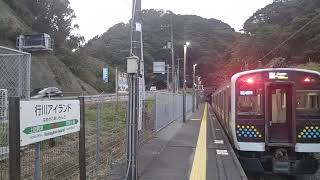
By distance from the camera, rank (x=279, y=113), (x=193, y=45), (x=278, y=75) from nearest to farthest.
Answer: (x=278, y=75), (x=279, y=113), (x=193, y=45)

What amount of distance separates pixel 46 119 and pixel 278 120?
27.9 feet

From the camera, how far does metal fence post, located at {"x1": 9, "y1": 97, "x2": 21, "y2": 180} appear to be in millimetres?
4773

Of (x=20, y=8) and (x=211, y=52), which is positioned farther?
(x=211, y=52)

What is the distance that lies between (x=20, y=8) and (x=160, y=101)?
50.1m

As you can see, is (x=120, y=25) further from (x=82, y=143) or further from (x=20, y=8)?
(x=82, y=143)

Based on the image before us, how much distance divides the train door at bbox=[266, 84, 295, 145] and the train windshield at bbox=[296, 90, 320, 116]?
248mm

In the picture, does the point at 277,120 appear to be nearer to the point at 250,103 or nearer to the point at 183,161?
the point at 250,103

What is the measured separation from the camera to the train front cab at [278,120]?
12.1m

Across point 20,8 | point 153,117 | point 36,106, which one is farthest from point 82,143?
point 20,8

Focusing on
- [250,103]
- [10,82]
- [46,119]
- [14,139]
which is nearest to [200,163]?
[250,103]

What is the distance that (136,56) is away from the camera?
8.71 meters

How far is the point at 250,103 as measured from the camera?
12797mm

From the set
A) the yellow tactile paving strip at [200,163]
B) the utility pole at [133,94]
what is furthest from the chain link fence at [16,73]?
the yellow tactile paving strip at [200,163]

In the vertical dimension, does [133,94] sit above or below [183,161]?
above
